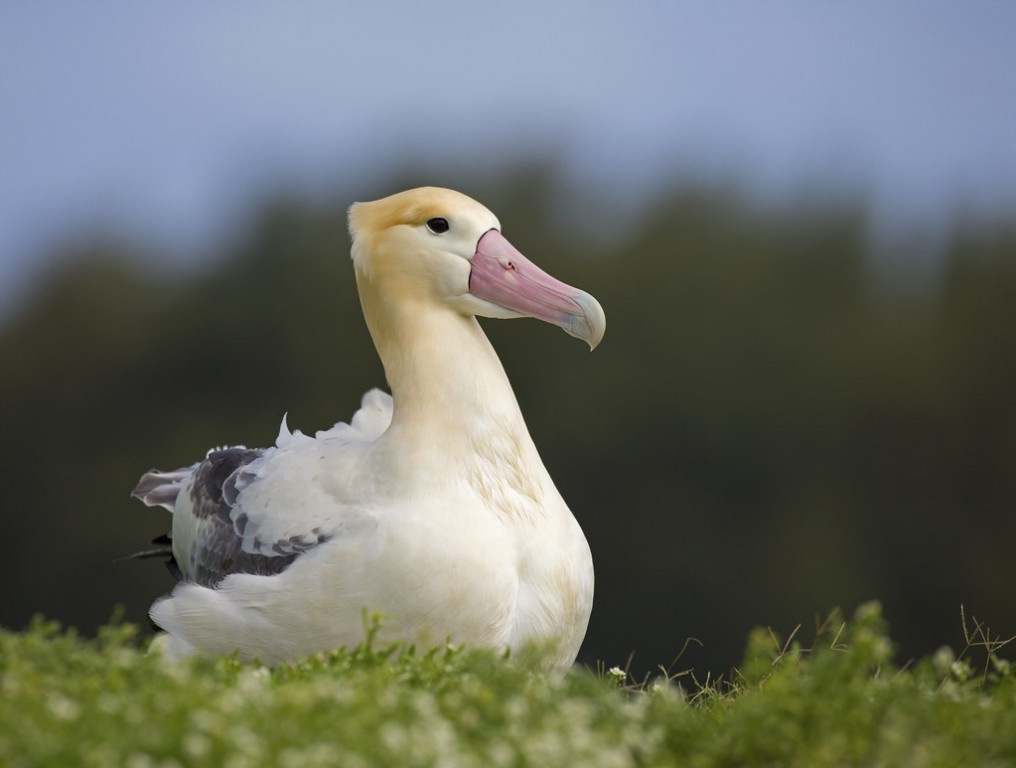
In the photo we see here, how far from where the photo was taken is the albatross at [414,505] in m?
5.61

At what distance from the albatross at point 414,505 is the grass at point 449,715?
0.83 meters

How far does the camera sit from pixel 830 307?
4309 cm

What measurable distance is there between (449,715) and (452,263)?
2726 mm

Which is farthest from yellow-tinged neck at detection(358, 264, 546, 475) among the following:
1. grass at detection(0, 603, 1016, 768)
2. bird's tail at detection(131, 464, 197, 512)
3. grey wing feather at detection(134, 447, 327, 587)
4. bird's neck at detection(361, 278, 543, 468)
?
bird's tail at detection(131, 464, 197, 512)

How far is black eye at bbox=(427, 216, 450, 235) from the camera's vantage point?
6406 mm

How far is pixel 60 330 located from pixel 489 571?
39844 mm

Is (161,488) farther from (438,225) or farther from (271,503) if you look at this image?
(438,225)

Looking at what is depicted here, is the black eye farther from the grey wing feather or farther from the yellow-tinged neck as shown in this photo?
the grey wing feather

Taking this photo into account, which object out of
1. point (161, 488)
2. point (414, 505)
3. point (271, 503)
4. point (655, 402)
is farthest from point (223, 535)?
point (655, 402)

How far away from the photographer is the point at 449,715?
13.0 feet

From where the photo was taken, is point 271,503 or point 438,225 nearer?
point 271,503

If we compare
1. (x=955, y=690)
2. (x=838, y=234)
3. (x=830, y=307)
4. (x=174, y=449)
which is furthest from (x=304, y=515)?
(x=838, y=234)

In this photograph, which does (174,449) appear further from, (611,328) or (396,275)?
(396,275)

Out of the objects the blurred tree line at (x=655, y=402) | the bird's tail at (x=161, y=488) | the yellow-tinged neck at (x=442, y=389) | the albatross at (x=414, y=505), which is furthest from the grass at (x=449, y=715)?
the blurred tree line at (x=655, y=402)
